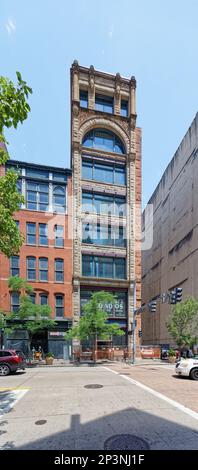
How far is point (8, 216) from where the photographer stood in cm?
1067

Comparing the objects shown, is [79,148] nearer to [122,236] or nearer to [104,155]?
[104,155]

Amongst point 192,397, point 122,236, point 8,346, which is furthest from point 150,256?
point 192,397

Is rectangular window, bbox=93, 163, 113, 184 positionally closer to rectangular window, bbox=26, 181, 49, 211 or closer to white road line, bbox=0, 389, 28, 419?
rectangular window, bbox=26, 181, 49, 211

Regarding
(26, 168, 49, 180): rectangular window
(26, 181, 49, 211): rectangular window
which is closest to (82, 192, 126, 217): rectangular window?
(26, 181, 49, 211): rectangular window

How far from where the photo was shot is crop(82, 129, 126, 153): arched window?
42422 millimetres

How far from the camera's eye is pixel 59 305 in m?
37.1

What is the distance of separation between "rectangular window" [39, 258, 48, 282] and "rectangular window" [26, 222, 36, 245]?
88.5 inches

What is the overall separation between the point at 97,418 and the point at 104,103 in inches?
1655

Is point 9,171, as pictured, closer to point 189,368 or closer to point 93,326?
point 189,368

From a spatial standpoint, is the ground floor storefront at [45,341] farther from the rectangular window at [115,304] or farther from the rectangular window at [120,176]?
the rectangular window at [120,176]

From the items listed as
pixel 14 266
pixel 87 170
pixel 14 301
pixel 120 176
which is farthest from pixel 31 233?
pixel 120 176

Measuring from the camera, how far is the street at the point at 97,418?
6695mm

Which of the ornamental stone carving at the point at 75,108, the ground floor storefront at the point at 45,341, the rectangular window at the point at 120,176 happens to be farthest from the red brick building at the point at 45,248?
the ornamental stone carving at the point at 75,108
